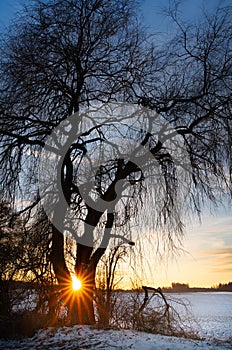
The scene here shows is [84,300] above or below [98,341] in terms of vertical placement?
above

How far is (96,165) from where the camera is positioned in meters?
8.11

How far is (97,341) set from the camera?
586 centimetres

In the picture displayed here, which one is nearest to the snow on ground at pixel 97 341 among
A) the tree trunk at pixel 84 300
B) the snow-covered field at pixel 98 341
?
the snow-covered field at pixel 98 341

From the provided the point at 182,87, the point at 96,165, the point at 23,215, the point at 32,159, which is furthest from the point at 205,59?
the point at 23,215

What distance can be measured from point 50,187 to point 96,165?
3.31 feet

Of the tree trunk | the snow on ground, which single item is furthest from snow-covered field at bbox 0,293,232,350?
the tree trunk

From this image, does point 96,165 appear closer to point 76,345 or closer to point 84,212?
point 84,212

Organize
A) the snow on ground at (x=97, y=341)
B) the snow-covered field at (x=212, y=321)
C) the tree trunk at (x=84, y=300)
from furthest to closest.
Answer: the snow-covered field at (x=212, y=321)
the tree trunk at (x=84, y=300)
the snow on ground at (x=97, y=341)

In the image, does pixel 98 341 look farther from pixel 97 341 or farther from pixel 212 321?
pixel 212 321

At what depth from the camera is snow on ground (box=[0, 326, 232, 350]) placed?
5672 millimetres

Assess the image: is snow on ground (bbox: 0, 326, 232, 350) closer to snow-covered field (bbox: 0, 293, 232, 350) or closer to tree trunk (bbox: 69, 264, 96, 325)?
snow-covered field (bbox: 0, 293, 232, 350)

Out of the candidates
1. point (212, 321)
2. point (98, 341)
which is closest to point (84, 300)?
point (98, 341)

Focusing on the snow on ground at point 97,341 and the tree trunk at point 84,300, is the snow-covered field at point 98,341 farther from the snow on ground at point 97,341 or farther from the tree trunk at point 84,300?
the tree trunk at point 84,300

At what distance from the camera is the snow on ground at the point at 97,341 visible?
5.67 m
